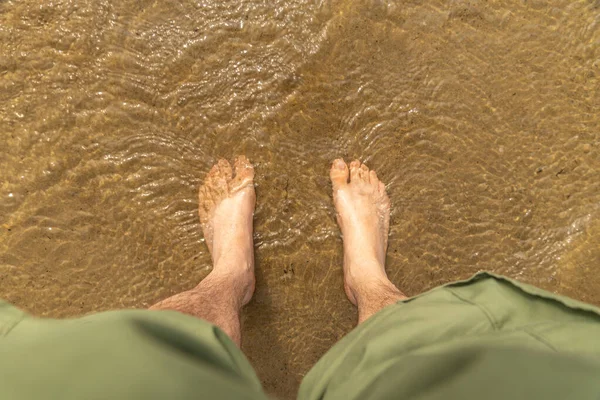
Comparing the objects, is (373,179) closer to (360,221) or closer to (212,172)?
(360,221)

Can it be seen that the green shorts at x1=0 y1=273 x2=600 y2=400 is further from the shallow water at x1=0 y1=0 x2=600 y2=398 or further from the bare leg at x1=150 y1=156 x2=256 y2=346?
the shallow water at x1=0 y1=0 x2=600 y2=398

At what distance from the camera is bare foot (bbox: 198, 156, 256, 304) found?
1822 millimetres

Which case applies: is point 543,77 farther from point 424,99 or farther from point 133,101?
point 133,101

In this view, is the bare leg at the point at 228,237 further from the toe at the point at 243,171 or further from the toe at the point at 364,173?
the toe at the point at 364,173

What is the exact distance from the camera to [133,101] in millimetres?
1830

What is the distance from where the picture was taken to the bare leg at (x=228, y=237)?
1664 mm

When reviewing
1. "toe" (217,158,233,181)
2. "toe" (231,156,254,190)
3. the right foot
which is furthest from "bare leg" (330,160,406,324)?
"toe" (217,158,233,181)

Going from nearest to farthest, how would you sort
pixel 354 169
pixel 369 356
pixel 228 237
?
pixel 369 356 → pixel 228 237 → pixel 354 169

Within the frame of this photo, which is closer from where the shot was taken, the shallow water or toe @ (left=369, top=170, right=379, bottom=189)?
the shallow water

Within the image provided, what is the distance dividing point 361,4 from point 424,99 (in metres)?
0.54

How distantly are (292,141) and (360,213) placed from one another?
0.47 meters

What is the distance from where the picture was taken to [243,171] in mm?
1891

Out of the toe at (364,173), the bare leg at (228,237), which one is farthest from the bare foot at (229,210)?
the toe at (364,173)

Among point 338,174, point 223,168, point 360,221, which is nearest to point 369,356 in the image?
point 360,221
